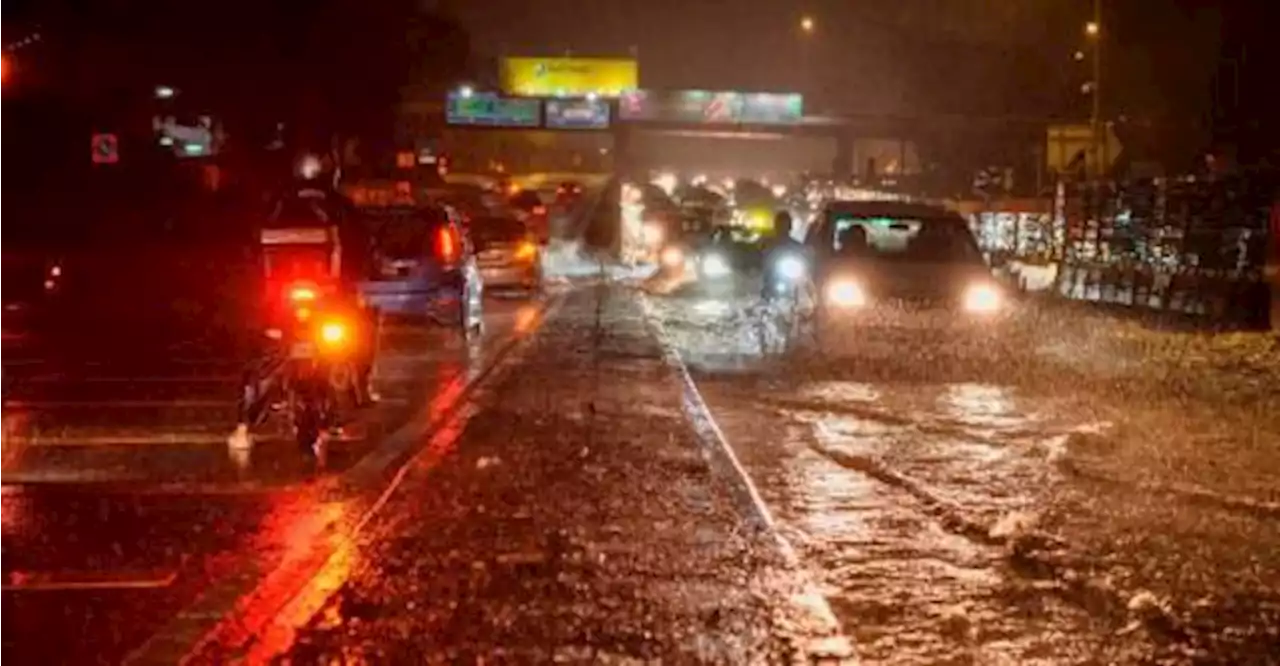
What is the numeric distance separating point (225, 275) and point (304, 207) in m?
22.6

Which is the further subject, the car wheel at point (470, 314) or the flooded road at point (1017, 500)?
the car wheel at point (470, 314)

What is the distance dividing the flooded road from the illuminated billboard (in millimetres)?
71920

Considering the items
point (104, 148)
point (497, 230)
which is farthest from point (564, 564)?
point (104, 148)

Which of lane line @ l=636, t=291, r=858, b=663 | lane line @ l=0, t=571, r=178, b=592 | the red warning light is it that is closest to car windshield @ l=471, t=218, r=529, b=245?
the red warning light

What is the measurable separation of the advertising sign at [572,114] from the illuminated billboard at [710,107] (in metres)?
3.12

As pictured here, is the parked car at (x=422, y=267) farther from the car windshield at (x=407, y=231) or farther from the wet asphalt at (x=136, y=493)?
the wet asphalt at (x=136, y=493)

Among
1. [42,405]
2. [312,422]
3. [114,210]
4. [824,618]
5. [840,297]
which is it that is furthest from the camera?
[114,210]

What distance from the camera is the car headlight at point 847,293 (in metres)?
23.9

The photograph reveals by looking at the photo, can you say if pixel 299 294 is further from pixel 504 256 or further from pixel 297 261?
pixel 504 256

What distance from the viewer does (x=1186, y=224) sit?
31047mm

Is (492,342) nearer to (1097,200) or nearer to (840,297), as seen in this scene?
(840,297)

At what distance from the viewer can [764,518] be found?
11555mm

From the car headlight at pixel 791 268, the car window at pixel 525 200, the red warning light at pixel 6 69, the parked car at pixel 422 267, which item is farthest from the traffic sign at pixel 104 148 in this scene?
the car window at pixel 525 200

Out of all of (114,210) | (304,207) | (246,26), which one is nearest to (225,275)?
(246,26)
